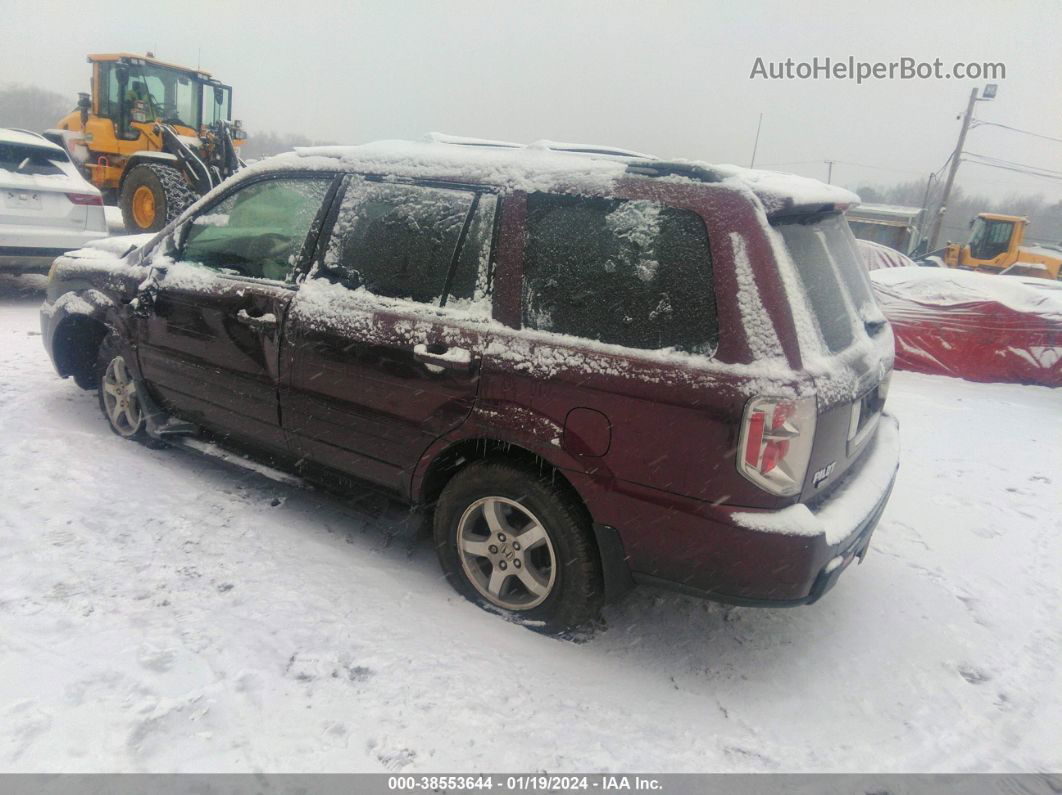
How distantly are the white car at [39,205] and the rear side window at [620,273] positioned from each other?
646cm

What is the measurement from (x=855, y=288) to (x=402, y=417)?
2.01 meters

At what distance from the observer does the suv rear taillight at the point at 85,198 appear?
716cm

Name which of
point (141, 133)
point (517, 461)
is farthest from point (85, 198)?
point (517, 461)

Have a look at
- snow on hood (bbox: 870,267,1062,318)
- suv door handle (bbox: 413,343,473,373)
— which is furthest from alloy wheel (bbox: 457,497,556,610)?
snow on hood (bbox: 870,267,1062,318)

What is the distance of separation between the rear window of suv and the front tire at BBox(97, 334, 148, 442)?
3522mm

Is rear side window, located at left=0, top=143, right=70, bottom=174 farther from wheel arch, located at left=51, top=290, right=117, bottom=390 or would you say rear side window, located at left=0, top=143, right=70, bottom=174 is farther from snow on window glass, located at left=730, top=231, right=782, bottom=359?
snow on window glass, located at left=730, top=231, right=782, bottom=359

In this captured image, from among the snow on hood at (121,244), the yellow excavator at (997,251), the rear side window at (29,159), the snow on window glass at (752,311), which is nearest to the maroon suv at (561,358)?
the snow on window glass at (752,311)

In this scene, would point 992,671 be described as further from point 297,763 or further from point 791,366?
point 297,763

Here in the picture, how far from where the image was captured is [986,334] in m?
7.37

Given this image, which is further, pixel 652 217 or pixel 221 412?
pixel 221 412

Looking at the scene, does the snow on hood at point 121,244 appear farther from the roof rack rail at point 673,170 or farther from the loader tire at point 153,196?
the loader tire at point 153,196

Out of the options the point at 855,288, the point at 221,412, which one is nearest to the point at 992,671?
the point at 855,288

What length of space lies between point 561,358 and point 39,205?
22.5 ft

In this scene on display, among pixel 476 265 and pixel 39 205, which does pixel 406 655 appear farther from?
pixel 39 205
